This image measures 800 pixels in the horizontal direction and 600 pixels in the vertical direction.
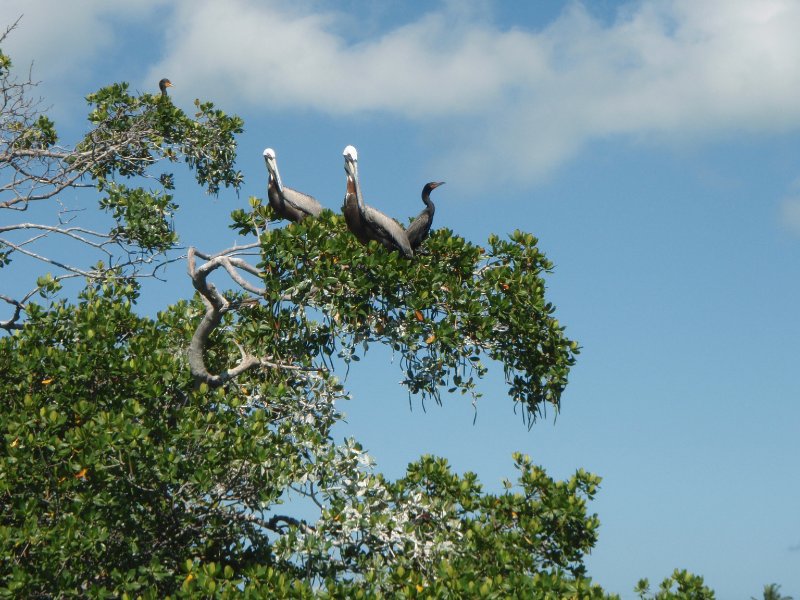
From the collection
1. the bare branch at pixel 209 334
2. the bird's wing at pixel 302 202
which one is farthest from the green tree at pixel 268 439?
the bird's wing at pixel 302 202

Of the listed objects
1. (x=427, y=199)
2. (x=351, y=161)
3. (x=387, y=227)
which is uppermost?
(x=427, y=199)

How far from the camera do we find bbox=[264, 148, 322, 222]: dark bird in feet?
50.1

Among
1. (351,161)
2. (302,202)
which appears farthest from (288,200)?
(351,161)

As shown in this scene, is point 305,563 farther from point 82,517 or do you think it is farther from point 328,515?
point 82,517

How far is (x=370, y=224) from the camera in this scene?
12.5 metres

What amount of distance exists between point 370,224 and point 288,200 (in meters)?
3.42

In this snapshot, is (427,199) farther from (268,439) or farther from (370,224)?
(268,439)

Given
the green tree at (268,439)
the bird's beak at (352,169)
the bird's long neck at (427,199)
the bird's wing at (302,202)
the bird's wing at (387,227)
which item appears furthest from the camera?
the bird's wing at (302,202)

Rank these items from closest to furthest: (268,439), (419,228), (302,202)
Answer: (268,439)
(419,228)
(302,202)

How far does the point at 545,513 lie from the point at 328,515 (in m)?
2.41

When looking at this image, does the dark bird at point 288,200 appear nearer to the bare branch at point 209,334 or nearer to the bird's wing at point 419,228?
the bird's wing at point 419,228

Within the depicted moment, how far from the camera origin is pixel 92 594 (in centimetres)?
863

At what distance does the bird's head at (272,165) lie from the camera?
622 inches

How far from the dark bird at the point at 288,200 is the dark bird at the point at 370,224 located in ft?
8.29
